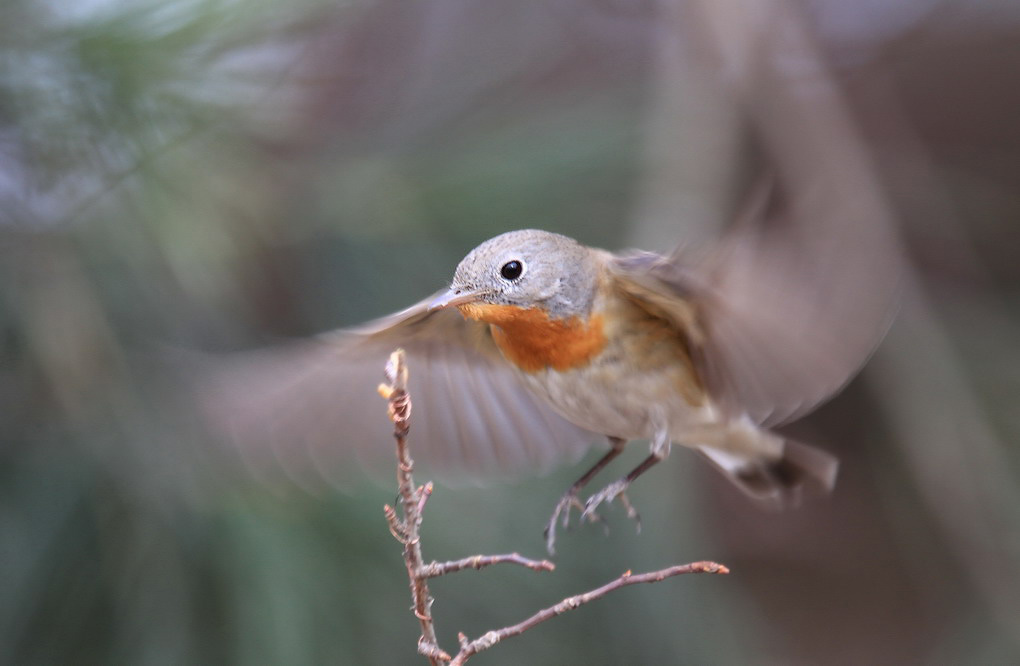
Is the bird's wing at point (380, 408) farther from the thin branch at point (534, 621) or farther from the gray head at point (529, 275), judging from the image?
the thin branch at point (534, 621)

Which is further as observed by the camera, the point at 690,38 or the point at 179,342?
the point at 690,38

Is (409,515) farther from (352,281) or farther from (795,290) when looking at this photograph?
(352,281)

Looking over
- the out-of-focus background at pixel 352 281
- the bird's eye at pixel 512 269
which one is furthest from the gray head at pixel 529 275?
the out-of-focus background at pixel 352 281

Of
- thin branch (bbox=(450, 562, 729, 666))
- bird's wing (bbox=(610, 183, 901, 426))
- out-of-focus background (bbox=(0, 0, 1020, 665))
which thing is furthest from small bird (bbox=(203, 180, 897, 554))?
thin branch (bbox=(450, 562, 729, 666))

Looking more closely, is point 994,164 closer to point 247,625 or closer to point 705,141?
point 705,141

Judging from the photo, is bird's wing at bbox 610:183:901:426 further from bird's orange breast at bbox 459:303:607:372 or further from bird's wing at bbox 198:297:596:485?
bird's wing at bbox 198:297:596:485

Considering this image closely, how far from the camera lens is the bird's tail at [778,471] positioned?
1.77m

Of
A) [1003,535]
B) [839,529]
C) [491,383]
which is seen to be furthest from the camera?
[839,529]

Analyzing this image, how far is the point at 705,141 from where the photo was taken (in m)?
2.19

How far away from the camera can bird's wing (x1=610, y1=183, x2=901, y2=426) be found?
3.32 feet

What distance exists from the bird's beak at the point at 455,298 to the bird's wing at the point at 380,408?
272 millimetres


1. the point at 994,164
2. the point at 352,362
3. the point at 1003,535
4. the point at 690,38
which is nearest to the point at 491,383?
the point at 352,362

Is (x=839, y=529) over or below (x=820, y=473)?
below

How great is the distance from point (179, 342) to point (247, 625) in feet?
1.50
